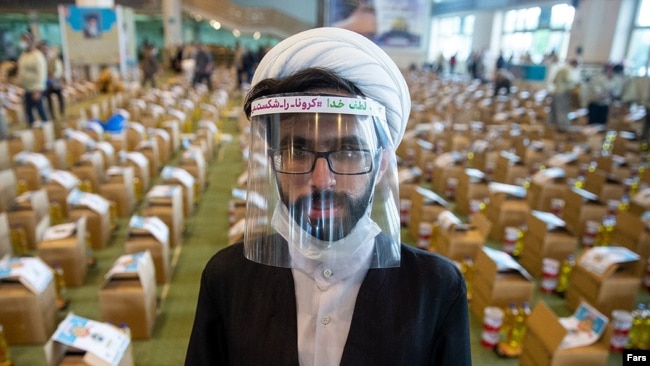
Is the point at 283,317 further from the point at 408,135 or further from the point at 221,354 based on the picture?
the point at 408,135

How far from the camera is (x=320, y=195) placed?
75 cm

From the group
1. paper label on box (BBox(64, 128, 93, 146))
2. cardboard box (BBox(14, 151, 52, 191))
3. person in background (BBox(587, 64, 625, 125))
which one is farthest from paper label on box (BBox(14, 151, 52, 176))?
person in background (BBox(587, 64, 625, 125))

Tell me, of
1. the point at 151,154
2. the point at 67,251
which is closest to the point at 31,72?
the point at 151,154

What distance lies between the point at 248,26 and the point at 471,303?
783 inches

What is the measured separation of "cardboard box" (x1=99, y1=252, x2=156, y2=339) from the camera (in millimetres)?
2137

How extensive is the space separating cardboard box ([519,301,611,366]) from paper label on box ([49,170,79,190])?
3.50 m

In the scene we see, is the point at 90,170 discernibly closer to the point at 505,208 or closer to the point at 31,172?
the point at 31,172

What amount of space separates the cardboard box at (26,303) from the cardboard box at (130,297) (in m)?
0.30

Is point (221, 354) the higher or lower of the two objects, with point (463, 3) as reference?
lower

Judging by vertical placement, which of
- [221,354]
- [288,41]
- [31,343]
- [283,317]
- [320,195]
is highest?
[288,41]

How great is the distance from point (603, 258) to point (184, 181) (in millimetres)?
2977

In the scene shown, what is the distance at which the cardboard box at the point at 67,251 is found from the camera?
258 centimetres

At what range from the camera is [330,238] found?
2.54 feet

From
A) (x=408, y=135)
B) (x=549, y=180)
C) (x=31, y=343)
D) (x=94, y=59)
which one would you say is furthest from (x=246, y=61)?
(x=31, y=343)
